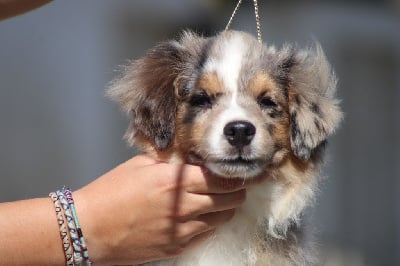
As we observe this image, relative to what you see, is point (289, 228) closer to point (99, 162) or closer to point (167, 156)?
point (167, 156)

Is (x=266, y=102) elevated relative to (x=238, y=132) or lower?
elevated

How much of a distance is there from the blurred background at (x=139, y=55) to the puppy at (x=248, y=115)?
2484 millimetres

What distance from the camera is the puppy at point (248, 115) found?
2.88 m

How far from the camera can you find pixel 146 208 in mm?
2656

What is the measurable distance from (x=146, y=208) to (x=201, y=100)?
0.49m

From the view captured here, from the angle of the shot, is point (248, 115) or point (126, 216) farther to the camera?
point (248, 115)

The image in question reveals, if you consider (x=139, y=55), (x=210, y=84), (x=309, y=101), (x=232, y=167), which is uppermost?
(x=139, y=55)

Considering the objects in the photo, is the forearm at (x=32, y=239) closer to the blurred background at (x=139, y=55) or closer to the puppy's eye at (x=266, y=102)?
the puppy's eye at (x=266, y=102)

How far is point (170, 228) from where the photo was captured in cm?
268

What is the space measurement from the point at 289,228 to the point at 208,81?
25.8 inches

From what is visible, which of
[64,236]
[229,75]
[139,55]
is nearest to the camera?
[64,236]

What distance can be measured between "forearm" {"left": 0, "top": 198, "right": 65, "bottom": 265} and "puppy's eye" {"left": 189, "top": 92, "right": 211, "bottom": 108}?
0.66 m

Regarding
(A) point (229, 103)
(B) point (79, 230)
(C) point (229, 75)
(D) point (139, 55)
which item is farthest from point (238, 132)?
(D) point (139, 55)

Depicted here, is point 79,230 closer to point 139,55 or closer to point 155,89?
point 155,89
